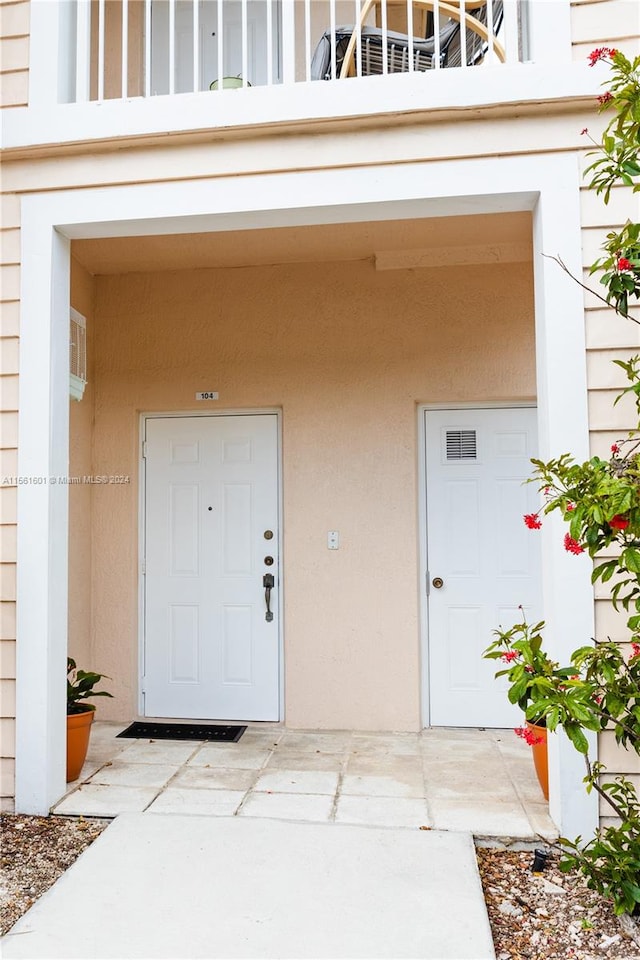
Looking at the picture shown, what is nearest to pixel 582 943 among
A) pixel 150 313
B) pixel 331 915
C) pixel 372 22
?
pixel 331 915

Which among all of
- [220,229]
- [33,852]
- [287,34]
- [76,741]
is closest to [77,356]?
[220,229]

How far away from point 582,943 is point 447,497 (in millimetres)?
2545

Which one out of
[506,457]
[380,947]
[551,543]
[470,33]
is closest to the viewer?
[380,947]

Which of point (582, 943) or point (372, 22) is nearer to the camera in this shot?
point (582, 943)

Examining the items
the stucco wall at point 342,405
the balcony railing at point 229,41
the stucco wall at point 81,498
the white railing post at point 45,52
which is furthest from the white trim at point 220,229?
the stucco wall at point 342,405

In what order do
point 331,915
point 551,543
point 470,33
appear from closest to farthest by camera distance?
point 331,915 → point 551,543 → point 470,33

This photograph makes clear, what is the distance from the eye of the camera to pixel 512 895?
2406 millimetres

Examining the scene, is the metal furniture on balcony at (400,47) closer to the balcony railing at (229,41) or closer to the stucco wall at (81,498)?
the balcony railing at (229,41)

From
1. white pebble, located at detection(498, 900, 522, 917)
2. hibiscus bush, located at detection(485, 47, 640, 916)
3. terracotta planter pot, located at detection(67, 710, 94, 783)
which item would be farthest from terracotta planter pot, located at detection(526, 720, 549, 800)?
terracotta planter pot, located at detection(67, 710, 94, 783)

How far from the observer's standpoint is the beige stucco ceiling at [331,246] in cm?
375

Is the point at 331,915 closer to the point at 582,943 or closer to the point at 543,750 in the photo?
the point at 582,943

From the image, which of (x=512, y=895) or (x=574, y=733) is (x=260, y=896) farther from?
(x=574, y=733)

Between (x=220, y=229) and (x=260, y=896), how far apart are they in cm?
287

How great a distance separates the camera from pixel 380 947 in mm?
2070
